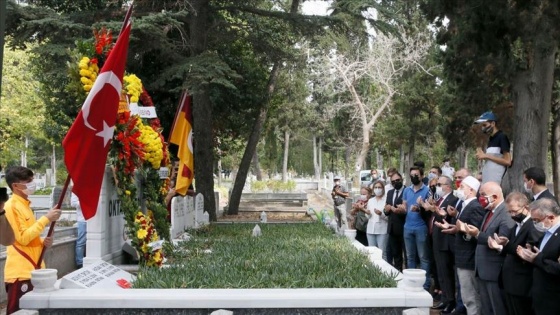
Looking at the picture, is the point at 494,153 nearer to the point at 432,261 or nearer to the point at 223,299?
the point at 432,261

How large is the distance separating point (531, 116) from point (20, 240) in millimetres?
11595

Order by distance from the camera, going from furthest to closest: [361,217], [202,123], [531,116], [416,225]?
[202,123] → [531,116] → [361,217] → [416,225]

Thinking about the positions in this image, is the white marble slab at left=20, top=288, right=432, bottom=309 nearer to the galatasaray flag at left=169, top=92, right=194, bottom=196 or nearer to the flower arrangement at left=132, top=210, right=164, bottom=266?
the flower arrangement at left=132, top=210, right=164, bottom=266

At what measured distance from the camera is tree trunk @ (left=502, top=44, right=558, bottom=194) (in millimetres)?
14305

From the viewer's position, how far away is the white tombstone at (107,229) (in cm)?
852

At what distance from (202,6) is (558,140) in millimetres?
17382

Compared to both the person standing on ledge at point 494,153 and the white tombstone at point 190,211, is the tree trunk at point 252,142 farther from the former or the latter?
the person standing on ledge at point 494,153

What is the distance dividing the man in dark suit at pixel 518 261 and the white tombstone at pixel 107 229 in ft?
16.2

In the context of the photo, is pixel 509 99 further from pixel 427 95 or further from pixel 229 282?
pixel 229 282

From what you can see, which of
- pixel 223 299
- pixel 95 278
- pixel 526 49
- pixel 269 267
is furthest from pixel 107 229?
pixel 526 49

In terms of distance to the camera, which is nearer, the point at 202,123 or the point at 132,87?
the point at 132,87

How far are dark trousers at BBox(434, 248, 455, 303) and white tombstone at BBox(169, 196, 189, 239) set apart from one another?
4.88 metres

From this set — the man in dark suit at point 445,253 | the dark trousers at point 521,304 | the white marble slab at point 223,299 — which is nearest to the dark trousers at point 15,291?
the white marble slab at point 223,299

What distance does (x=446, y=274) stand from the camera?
383 inches
